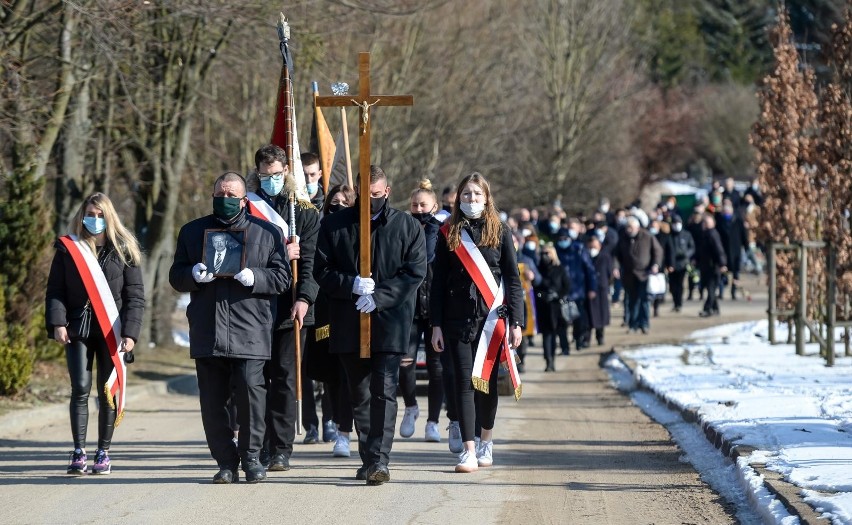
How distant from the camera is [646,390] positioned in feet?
51.8

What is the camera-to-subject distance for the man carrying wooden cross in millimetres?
9344

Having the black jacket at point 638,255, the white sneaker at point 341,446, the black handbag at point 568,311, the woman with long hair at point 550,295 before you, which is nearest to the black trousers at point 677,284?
the black jacket at point 638,255

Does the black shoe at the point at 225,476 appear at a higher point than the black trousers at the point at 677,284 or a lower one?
lower

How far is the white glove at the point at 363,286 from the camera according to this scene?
923cm

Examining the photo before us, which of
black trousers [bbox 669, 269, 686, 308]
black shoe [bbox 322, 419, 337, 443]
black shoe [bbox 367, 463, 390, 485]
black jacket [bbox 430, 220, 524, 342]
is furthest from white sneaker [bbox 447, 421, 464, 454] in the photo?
black trousers [bbox 669, 269, 686, 308]

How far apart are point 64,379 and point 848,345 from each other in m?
8.93

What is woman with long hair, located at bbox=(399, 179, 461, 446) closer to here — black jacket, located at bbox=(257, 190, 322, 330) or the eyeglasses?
black jacket, located at bbox=(257, 190, 322, 330)

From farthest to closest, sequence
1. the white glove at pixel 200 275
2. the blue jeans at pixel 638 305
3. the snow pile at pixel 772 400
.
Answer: the blue jeans at pixel 638 305, the white glove at pixel 200 275, the snow pile at pixel 772 400

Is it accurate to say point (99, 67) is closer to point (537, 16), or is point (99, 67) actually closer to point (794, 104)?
point (794, 104)

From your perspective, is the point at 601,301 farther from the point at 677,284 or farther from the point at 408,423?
the point at 408,423

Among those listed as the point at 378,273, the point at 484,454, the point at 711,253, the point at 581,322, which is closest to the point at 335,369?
the point at 484,454

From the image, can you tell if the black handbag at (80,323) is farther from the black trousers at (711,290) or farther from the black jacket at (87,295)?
the black trousers at (711,290)

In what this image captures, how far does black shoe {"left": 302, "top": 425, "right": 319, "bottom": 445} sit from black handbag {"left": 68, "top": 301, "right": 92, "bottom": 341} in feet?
7.75

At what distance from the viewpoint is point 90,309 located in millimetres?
10109
